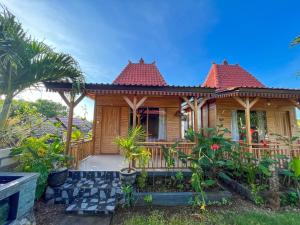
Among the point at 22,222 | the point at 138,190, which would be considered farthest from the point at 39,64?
the point at 138,190

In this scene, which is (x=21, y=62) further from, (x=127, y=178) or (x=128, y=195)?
(x=128, y=195)

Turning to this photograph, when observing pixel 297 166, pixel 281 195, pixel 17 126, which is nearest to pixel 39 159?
pixel 17 126

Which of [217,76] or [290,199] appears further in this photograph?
[217,76]

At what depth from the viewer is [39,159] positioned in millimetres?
3842

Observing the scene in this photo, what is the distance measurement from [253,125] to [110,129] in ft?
26.5

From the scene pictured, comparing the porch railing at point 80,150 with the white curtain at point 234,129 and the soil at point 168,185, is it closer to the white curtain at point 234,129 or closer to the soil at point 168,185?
the soil at point 168,185

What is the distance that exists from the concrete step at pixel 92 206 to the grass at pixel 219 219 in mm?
603

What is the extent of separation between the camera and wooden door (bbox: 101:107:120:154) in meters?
7.66

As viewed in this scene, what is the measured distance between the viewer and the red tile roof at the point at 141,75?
9.52 meters

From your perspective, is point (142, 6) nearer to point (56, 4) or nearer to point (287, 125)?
point (56, 4)

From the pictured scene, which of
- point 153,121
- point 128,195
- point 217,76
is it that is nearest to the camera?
point 128,195

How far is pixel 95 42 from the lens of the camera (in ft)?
26.5

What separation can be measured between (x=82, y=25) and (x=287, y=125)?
1214cm

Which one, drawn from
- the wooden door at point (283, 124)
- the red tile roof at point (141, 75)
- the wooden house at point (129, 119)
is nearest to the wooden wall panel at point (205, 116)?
the wooden house at point (129, 119)
